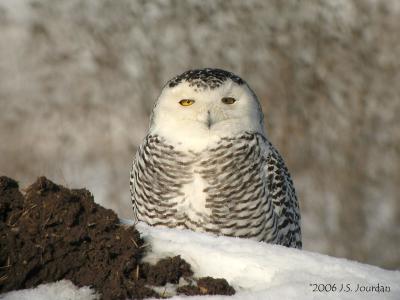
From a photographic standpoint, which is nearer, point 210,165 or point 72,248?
point 72,248

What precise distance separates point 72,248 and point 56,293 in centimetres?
16

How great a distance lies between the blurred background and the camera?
8250 mm

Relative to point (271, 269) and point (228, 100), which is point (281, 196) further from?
point (271, 269)

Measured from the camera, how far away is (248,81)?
28.6 feet

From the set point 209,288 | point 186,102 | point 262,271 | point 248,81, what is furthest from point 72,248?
point 248,81

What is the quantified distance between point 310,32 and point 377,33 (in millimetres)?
758

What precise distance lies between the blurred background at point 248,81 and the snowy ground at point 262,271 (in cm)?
467

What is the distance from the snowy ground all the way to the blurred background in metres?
4.67

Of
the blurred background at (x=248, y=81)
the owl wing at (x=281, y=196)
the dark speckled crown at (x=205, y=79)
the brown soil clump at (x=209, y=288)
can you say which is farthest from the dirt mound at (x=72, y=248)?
the blurred background at (x=248, y=81)

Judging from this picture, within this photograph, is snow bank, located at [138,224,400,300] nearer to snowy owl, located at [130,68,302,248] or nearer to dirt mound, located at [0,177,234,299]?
dirt mound, located at [0,177,234,299]

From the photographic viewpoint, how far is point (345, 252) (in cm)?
862

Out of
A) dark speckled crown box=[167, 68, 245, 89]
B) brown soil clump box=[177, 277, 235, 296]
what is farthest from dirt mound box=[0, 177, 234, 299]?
dark speckled crown box=[167, 68, 245, 89]

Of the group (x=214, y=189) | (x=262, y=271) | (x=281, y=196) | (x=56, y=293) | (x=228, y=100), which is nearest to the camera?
(x=56, y=293)

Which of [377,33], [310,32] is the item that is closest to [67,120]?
[310,32]
